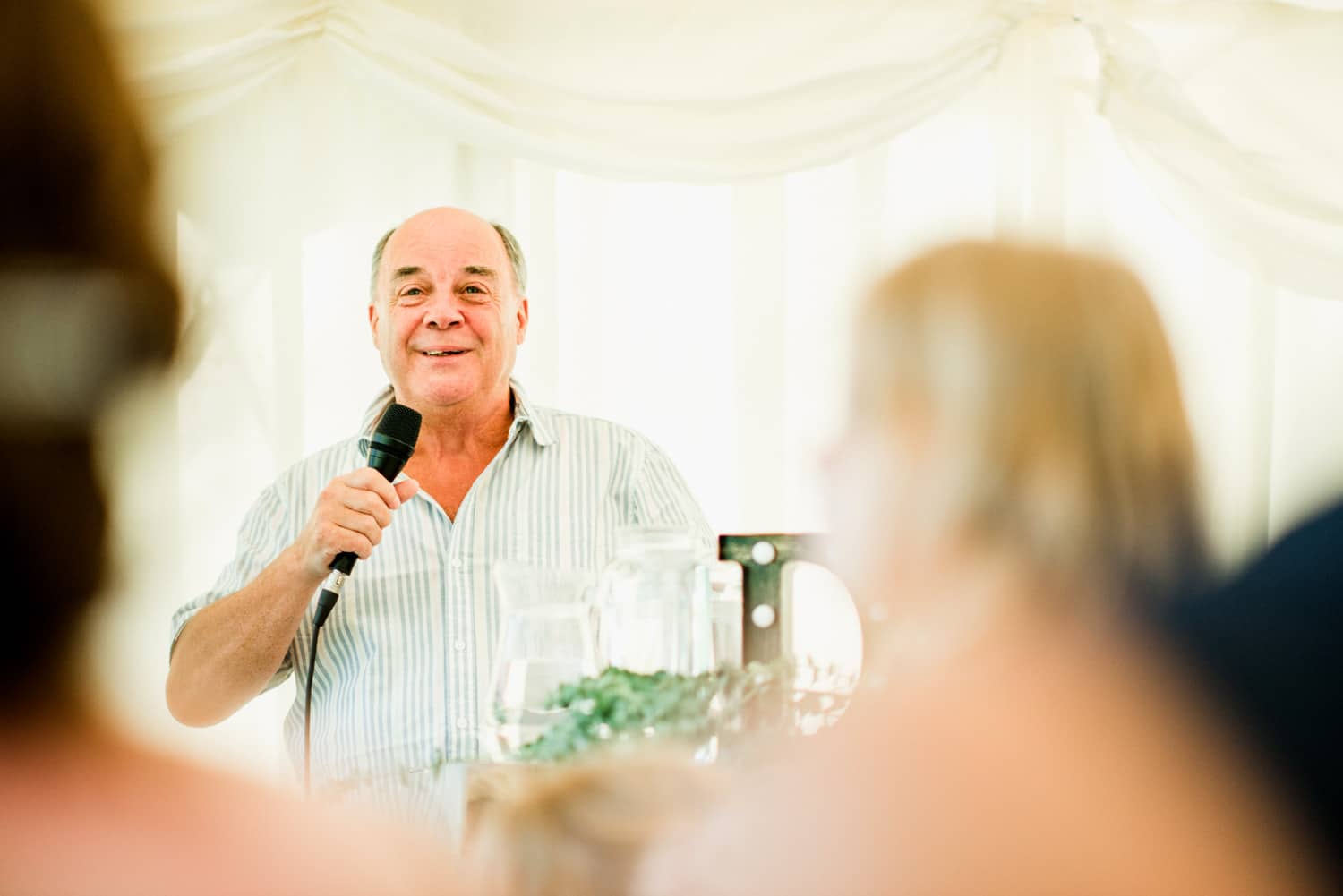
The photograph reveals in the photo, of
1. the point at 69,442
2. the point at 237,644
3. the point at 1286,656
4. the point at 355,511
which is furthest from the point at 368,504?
the point at 69,442

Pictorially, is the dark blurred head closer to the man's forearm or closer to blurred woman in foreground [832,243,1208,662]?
blurred woman in foreground [832,243,1208,662]

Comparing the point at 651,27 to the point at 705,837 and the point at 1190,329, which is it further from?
the point at 705,837

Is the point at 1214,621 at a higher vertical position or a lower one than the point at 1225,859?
higher

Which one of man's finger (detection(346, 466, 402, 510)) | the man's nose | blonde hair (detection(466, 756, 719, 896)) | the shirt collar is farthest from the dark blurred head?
the man's nose

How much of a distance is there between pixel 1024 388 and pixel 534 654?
0.59 m

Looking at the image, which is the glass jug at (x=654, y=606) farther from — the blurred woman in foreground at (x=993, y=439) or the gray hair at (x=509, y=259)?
the gray hair at (x=509, y=259)

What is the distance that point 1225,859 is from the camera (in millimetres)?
553

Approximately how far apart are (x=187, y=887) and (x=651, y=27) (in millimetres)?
2608

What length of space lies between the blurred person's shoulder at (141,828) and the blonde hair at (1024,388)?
0.85 feet

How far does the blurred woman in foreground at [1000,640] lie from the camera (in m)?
0.48

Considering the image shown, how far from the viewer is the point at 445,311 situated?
220cm

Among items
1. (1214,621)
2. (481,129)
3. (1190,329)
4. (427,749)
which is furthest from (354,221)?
(1214,621)

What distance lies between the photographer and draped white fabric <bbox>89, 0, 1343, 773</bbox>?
2.64 metres

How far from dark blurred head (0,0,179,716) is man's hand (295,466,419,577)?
48.2 inches
